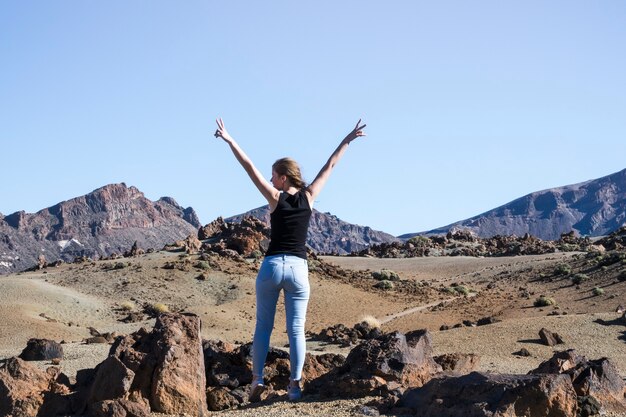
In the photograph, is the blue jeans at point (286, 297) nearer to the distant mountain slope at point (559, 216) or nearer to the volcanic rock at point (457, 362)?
the volcanic rock at point (457, 362)

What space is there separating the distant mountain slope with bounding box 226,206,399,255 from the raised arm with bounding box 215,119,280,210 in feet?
459

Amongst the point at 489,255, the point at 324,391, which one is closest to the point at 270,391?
the point at 324,391

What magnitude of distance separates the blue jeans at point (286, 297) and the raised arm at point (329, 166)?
0.62 m

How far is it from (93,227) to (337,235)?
166 ft

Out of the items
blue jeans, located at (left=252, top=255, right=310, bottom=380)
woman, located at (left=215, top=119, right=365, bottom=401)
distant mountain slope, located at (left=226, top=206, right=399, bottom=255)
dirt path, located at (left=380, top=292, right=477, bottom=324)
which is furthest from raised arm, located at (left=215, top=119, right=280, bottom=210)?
distant mountain slope, located at (left=226, top=206, right=399, bottom=255)

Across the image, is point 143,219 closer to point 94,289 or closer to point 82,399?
point 94,289

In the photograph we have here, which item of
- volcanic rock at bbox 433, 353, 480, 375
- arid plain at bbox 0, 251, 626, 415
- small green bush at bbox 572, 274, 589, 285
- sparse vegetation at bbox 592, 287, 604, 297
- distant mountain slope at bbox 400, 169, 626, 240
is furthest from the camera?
distant mountain slope at bbox 400, 169, 626, 240

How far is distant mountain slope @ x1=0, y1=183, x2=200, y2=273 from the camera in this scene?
360 feet

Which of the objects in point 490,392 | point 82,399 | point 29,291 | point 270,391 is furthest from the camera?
point 29,291

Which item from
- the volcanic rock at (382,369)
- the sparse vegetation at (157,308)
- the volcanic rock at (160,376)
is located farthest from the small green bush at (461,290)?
the volcanic rock at (160,376)

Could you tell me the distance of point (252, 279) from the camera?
3347cm

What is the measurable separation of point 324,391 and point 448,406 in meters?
1.60

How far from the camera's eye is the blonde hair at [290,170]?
742cm

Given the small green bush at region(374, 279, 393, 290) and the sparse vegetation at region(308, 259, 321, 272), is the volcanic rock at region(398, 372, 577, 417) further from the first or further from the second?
the sparse vegetation at region(308, 259, 321, 272)
